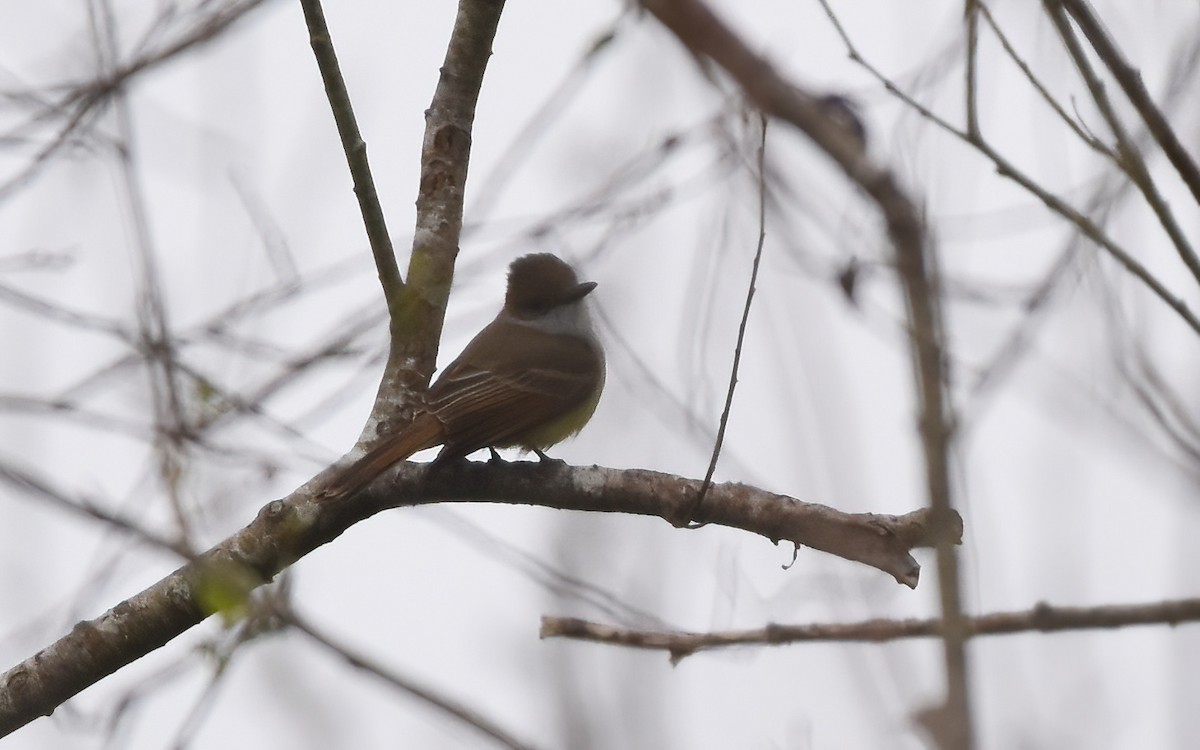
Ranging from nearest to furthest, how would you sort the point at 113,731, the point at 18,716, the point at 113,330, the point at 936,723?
the point at 936,723 → the point at 113,731 → the point at 18,716 → the point at 113,330

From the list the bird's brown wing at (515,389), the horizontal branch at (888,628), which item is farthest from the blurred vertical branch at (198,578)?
the horizontal branch at (888,628)

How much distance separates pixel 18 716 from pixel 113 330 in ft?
4.98

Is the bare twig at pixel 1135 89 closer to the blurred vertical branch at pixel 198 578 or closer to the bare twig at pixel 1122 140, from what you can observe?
the bare twig at pixel 1122 140

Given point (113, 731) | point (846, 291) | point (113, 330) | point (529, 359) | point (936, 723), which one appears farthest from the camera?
point (529, 359)

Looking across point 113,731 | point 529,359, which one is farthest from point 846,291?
point 529,359

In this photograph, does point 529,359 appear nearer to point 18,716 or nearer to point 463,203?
point 463,203

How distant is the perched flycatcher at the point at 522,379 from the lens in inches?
219

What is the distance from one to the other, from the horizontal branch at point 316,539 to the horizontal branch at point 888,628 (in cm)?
84

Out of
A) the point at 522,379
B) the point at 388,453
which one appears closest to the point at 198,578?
the point at 388,453

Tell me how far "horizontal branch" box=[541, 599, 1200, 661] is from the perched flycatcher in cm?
153

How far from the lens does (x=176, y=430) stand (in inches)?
139

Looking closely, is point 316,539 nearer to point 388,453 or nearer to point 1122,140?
point 388,453

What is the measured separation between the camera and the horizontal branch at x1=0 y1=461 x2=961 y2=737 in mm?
4148

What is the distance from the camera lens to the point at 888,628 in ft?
9.77
